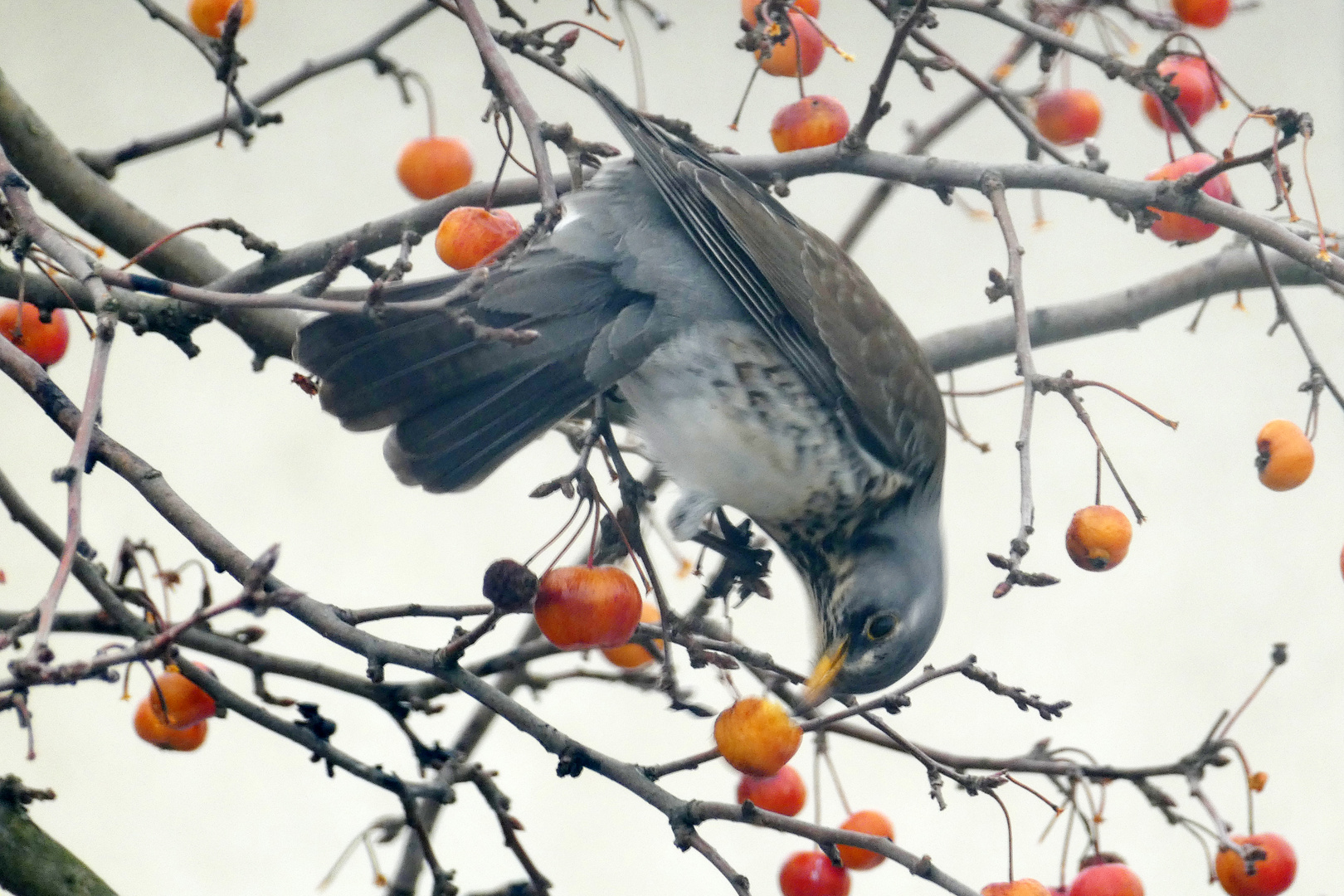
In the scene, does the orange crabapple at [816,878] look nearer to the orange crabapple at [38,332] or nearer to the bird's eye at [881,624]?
the bird's eye at [881,624]

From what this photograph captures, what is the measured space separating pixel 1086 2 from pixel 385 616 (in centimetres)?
106

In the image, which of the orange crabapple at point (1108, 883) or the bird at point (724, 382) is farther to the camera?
the bird at point (724, 382)

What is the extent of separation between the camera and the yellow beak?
1307 millimetres

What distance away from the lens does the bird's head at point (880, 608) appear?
131cm

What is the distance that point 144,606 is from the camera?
1043 mm

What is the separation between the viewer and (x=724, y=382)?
4.35 ft

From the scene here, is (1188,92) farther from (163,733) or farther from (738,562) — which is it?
(163,733)

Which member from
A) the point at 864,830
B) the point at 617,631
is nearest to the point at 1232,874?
the point at 864,830

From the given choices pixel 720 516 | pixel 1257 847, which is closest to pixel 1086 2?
pixel 720 516

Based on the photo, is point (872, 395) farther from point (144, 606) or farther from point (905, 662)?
point (144, 606)

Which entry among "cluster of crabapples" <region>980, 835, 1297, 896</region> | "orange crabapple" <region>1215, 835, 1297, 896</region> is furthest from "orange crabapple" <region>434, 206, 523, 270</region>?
"orange crabapple" <region>1215, 835, 1297, 896</region>

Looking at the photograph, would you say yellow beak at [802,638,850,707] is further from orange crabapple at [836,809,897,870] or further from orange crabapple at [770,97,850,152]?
orange crabapple at [770,97,850,152]

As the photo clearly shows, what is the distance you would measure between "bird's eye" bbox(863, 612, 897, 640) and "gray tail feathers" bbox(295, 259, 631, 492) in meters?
0.39

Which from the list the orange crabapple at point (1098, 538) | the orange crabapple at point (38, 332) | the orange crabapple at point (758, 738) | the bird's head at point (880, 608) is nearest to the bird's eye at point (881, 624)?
→ the bird's head at point (880, 608)
